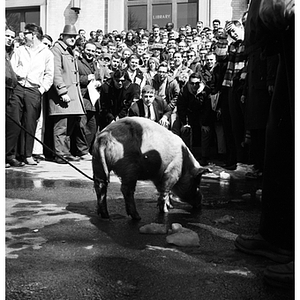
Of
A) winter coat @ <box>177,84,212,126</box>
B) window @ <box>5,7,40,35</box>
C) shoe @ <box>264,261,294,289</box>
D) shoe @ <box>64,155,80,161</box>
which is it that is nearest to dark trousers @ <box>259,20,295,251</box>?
shoe @ <box>264,261,294,289</box>

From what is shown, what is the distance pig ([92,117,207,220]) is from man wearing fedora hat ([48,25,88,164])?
4.56 m

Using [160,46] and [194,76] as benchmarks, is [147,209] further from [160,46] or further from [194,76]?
[160,46]

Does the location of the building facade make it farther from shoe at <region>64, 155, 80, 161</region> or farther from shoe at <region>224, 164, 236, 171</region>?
shoe at <region>224, 164, 236, 171</region>

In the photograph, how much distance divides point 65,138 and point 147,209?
15.9ft

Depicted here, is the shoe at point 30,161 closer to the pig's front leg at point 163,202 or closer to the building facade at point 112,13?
the pig's front leg at point 163,202

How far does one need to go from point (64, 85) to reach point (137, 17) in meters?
13.9

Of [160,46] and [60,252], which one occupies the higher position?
[160,46]

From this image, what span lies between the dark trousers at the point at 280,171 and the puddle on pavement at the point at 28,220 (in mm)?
1656

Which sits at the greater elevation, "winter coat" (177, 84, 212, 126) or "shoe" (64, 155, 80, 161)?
"winter coat" (177, 84, 212, 126)

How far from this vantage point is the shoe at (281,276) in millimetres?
2979

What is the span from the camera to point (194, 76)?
9531 millimetres

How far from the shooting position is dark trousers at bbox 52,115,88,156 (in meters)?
9.71

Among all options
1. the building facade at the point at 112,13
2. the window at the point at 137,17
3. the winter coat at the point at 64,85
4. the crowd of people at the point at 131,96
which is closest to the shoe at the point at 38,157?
the crowd of people at the point at 131,96

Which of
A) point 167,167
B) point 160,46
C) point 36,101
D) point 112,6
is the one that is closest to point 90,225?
point 167,167
